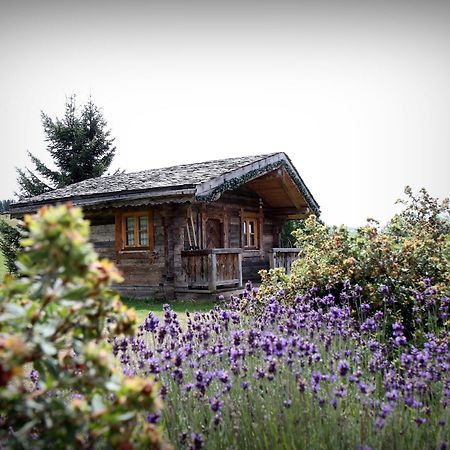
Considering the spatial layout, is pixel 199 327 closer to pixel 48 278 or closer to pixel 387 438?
pixel 387 438

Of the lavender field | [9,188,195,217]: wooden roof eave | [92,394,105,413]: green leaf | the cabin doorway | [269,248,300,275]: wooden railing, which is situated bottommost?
the lavender field

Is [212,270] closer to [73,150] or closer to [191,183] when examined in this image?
[191,183]

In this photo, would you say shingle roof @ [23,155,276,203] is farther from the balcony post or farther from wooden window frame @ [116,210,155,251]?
the balcony post

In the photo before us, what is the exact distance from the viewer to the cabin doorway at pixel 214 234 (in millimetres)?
16797

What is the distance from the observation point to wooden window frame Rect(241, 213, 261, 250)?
18230mm

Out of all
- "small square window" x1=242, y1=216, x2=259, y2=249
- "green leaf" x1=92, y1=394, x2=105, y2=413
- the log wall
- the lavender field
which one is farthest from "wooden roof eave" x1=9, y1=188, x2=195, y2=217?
"green leaf" x1=92, y1=394, x2=105, y2=413

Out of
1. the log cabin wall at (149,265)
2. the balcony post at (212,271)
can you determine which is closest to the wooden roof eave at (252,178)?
the balcony post at (212,271)

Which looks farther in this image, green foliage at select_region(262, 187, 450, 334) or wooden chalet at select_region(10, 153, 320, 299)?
wooden chalet at select_region(10, 153, 320, 299)

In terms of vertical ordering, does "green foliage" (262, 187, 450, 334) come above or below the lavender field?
above

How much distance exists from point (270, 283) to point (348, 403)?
15.4 feet

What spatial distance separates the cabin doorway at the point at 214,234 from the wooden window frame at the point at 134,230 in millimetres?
2384

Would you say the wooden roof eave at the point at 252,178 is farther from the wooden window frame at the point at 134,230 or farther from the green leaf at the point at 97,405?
the green leaf at the point at 97,405

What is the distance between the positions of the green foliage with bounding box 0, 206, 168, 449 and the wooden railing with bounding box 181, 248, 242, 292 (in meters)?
12.1

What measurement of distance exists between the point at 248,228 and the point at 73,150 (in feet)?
45.7
